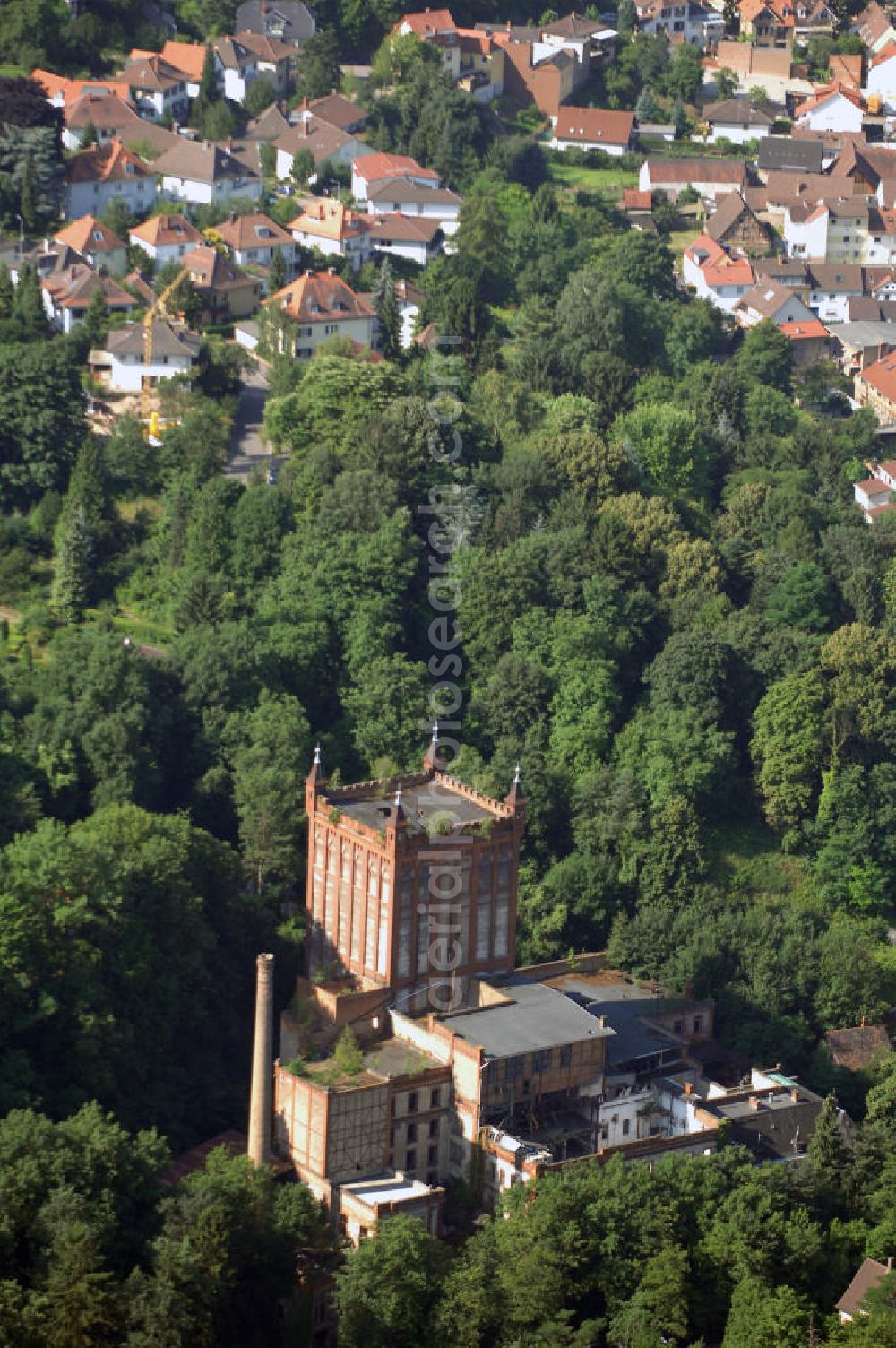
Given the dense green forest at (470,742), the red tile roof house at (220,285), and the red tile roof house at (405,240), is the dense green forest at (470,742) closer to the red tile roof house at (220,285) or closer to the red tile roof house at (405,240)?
the red tile roof house at (405,240)

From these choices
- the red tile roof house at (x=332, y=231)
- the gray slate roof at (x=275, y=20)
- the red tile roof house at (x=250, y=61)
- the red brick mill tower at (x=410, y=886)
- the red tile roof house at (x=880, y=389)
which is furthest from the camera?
the gray slate roof at (x=275, y=20)

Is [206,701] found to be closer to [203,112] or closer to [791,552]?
[791,552]

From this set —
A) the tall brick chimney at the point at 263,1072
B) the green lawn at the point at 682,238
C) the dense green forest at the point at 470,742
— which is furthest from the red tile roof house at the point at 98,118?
the tall brick chimney at the point at 263,1072

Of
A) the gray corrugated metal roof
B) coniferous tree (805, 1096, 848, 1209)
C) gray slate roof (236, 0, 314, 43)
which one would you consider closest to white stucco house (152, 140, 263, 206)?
gray slate roof (236, 0, 314, 43)

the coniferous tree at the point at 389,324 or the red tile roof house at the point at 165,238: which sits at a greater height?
the red tile roof house at the point at 165,238

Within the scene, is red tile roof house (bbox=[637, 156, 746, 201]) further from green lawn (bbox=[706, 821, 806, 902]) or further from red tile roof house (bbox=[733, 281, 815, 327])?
green lawn (bbox=[706, 821, 806, 902])

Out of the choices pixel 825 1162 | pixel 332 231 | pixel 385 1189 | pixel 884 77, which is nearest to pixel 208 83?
pixel 332 231

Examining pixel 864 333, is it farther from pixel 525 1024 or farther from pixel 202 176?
pixel 525 1024
